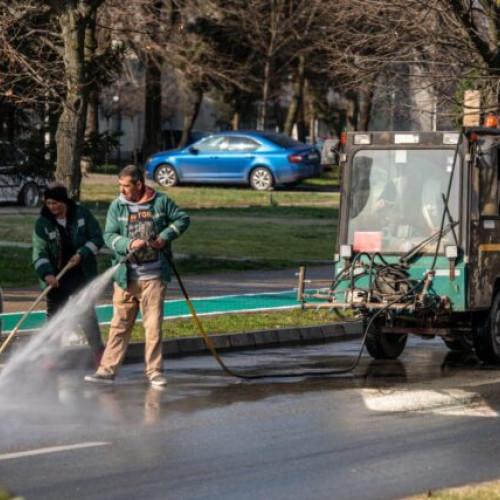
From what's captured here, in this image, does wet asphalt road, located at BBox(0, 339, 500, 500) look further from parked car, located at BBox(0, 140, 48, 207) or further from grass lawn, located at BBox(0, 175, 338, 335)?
parked car, located at BBox(0, 140, 48, 207)

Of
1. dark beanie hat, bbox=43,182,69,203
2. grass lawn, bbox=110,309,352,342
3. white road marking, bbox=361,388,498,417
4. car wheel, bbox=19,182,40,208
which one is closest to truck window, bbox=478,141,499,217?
white road marking, bbox=361,388,498,417

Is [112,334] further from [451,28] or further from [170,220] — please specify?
[451,28]

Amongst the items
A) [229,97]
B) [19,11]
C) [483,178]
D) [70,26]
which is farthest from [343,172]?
[229,97]

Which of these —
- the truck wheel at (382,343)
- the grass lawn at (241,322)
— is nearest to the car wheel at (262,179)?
the grass lawn at (241,322)

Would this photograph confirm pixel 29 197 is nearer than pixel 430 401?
No

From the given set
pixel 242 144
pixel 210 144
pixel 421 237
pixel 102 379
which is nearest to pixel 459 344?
pixel 421 237

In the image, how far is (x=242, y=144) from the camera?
42.8 m

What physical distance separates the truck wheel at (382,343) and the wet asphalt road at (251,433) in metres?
0.31

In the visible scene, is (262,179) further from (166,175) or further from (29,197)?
(29,197)

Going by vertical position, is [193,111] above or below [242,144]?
above

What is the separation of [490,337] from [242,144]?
2828cm

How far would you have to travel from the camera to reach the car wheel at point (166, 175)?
42.8 meters

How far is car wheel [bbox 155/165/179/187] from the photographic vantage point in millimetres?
42781

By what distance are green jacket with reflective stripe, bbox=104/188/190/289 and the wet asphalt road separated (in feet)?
3.23
